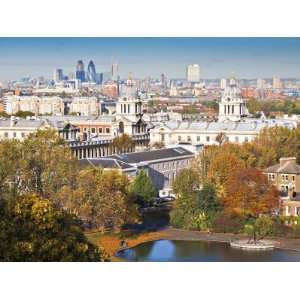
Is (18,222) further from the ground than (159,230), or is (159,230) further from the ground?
(18,222)

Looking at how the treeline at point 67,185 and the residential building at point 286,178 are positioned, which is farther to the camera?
the residential building at point 286,178

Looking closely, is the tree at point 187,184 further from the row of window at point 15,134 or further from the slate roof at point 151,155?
A: the row of window at point 15,134

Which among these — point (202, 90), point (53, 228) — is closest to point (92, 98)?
point (202, 90)

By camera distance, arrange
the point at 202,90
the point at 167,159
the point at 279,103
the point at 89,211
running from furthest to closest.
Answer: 1. the point at 202,90
2. the point at 279,103
3. the point at 167,159
4. the point at 89,211

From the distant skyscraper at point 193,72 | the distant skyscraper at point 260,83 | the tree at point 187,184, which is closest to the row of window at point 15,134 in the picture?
the tree at point 187,184

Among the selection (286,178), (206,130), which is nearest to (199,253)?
(286,178)
